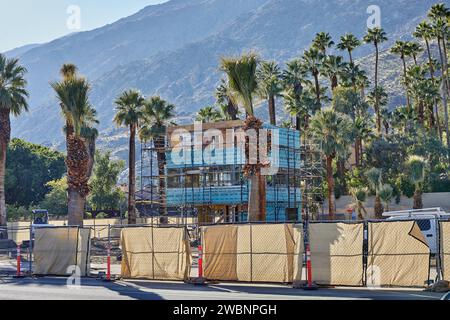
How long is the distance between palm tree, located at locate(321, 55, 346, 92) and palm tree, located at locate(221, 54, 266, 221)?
4292cm

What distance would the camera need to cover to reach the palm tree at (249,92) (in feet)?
101

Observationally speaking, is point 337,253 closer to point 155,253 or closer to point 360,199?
point 155,253

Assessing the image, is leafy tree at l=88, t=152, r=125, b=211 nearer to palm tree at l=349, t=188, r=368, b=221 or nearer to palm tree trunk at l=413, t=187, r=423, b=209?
palm tree at l=349, t=188, r=368, b=221

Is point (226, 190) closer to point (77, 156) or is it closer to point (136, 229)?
point (77, 156)

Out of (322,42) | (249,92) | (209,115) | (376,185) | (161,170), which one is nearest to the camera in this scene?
(249,92)

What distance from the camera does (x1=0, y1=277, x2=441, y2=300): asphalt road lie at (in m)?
17.6

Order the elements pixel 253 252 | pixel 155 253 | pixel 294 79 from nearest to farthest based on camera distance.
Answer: pixel 253 252 → pixel 155 253 → pixel 294 79

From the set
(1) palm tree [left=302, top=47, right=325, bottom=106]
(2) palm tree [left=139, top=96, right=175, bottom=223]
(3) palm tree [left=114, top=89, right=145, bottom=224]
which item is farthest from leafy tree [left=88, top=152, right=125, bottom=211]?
(1) palm tree [left=302, top=47, right=325, bottom=106]

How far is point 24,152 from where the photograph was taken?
94375 millimetres

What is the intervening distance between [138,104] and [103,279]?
122ft

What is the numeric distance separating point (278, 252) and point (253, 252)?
906 mm

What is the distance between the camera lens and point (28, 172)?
89688 millimetres

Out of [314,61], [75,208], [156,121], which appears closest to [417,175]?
[314,61]

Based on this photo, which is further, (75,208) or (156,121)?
(156,121)
